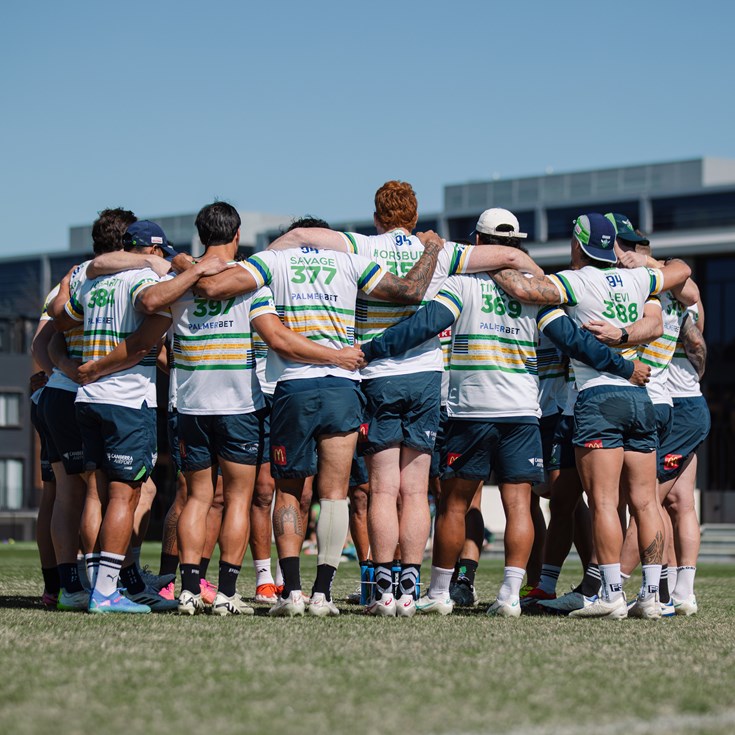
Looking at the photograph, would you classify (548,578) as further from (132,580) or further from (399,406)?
(132,580)

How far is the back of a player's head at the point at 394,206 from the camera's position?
7961 mm

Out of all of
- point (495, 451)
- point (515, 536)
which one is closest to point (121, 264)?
point (495, 451)

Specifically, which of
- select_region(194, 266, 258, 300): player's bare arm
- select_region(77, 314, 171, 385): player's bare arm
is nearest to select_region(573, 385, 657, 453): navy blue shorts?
select_region(194, 266, 258, 300): player's bare arm

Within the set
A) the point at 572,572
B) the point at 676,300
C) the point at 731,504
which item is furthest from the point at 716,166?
the point at 676,300

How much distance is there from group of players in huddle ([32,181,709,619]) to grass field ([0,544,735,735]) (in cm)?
70

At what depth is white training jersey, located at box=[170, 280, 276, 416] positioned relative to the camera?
7.55 m

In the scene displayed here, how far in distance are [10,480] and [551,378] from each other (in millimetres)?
57261

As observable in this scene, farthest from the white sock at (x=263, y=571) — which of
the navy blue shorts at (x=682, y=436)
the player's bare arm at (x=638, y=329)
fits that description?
the player's bare arm at (x=638, y=329)

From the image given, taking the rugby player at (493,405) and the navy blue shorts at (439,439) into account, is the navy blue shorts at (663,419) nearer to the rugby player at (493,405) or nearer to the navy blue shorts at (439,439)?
the rugby player at (493,405)

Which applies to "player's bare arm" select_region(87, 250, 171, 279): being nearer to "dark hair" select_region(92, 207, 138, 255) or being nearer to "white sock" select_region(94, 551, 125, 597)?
"dark hair" select_region(92, 207, 138, 255)

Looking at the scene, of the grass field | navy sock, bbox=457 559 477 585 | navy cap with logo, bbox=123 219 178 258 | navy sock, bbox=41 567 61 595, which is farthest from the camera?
navy sock, bbox=457 559 477 585

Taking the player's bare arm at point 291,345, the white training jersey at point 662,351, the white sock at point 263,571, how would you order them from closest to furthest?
the player's bare arm at point 291,345 → the white training jersey at point 662,351 → the white sock at point 263,571

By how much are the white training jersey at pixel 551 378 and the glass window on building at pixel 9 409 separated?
56794mm

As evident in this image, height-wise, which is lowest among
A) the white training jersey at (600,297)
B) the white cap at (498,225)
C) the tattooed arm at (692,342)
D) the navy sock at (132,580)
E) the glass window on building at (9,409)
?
the glass window on building at (9,409)
